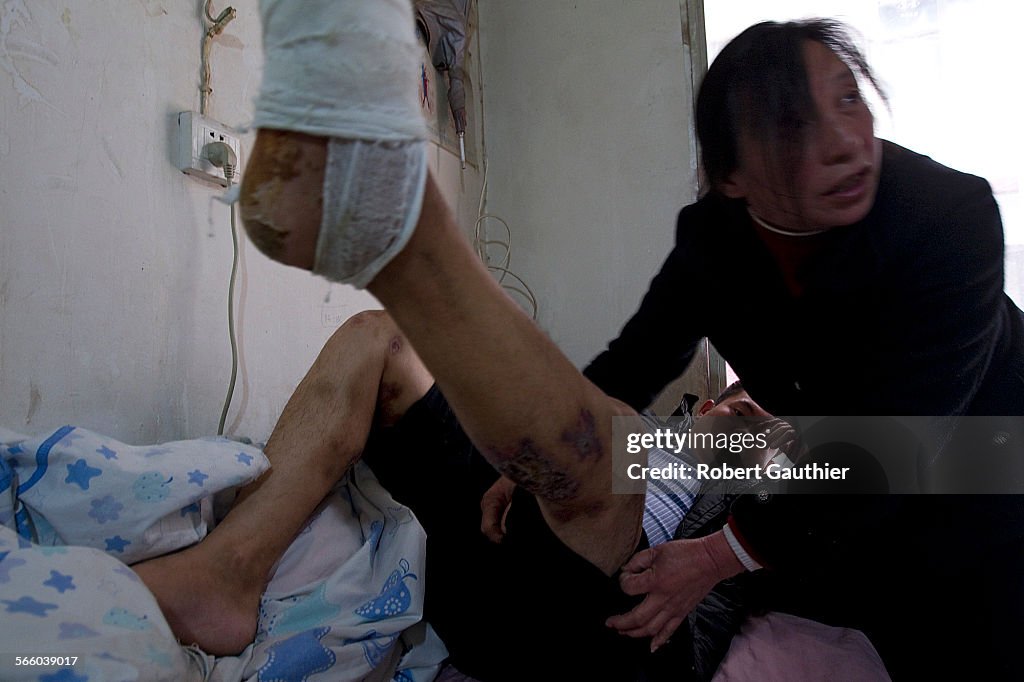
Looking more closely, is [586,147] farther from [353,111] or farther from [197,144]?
[353,111]

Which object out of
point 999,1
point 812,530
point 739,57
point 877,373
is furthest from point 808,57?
point 999,1

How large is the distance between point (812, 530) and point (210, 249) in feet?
3.05

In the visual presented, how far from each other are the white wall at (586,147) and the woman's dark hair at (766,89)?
1152 millimetres

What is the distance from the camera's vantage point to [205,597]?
2.08 ft

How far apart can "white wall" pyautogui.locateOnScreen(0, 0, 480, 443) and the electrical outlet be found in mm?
19

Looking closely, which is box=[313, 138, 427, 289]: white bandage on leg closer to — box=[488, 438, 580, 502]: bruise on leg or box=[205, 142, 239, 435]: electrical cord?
box=[488, 438, 580, 502]: bruise on leg

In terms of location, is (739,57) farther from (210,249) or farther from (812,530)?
(210,249)

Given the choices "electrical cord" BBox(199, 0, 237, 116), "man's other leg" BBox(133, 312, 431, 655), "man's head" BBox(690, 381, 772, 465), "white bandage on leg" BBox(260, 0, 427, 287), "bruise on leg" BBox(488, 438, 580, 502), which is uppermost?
"electrical cord" BBox(199, 0, 237, 116)

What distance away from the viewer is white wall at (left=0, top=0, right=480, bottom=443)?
2.44ft

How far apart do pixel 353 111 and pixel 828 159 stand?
0.51 meters

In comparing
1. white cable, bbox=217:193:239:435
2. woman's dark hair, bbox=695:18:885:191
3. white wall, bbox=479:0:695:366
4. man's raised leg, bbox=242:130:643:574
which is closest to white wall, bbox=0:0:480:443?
white cable, bbox=217:193:239:435

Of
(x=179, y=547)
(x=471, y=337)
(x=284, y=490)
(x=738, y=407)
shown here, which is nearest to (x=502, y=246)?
(x=738, y=407)

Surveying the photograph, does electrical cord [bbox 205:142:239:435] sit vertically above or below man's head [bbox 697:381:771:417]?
above

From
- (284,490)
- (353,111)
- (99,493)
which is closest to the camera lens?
(353,111)
